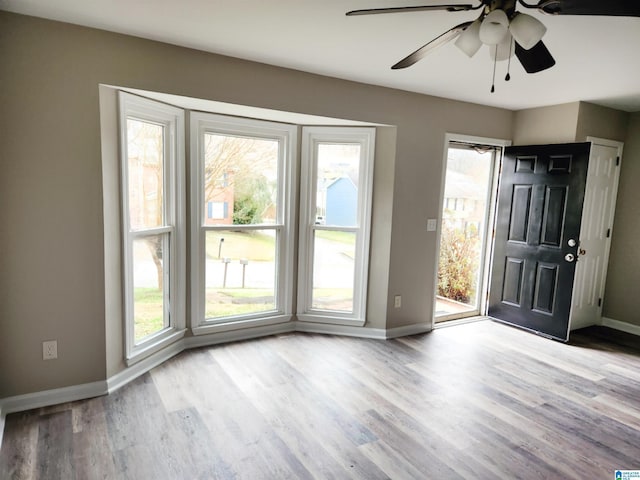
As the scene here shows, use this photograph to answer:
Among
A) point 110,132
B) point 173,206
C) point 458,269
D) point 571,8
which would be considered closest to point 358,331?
point 458,269

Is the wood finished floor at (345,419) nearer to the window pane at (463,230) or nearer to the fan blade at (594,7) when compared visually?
the window pane at (463,230)

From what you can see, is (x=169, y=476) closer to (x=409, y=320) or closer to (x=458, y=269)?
(x=409, y=320)

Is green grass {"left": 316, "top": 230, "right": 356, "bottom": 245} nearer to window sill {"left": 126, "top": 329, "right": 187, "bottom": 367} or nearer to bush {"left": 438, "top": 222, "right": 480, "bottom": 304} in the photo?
bush {"left": 438, "top": 222, "right": 480, "bottom": 304}

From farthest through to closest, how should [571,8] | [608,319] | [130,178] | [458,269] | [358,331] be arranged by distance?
1. [458,269]
2. [608,319]
3. [358,331]
4. [130,178]
5. [571,8]

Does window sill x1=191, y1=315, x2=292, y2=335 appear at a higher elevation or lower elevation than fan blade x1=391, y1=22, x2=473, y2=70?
lower

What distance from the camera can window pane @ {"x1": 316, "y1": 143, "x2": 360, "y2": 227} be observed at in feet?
12.6

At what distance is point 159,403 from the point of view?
8.57 feet

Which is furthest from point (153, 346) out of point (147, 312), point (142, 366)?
point (147, 312)

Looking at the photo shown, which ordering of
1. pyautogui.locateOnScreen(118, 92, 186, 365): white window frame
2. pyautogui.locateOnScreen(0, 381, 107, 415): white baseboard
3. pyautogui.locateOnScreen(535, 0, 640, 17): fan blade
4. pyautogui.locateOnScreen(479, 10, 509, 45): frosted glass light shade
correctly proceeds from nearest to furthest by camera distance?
pyautogui.locateOnScreen(535, 0, 640, 17): fan blade < pyautogui.locateOnScreen(479, 10, 509, 45): frosted glass light shade < pyautogui.locateOnScreen(0, 381, 107, 415): white baseboard < pyautogui.locateOnScreen(118, 92, 186, 365): white window frame

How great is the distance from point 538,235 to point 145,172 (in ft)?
12.4

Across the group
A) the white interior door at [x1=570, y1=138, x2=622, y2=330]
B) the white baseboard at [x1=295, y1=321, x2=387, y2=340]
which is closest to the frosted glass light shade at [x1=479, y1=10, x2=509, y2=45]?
the white baseboard at [x1=295, y1=321, x2=387, y2=340]

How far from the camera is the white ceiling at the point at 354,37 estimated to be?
2102 millimetres

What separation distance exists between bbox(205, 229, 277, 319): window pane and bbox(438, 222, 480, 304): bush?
2.18 meters

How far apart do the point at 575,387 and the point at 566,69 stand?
2.40 m
